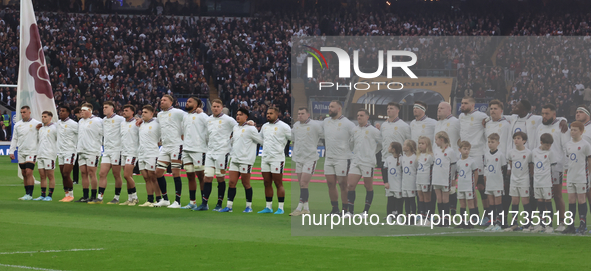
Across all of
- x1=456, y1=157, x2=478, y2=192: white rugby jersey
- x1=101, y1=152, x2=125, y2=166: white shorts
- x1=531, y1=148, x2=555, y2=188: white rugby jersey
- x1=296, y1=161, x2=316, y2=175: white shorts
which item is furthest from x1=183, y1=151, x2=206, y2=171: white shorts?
x1=531, y1=148, x2=555, y2=188: white rugby jersey

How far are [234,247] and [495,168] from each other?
442 cm

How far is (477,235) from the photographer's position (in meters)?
10.7

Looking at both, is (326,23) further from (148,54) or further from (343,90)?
(343,90)

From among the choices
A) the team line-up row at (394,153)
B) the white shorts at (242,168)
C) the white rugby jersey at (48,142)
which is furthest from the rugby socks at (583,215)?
the white rugby jersey at (48,142)

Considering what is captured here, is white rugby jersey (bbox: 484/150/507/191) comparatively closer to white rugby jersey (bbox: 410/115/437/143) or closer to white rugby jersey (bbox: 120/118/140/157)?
white rugby jersey (bbox: 410/115/437/143)

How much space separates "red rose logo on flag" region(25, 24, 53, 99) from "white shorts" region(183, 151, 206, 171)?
7079 millimetres

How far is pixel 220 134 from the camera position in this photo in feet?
46.5

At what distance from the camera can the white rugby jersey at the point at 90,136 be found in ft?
51.0

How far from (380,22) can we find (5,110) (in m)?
22.1

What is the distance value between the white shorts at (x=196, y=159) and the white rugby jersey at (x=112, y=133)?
1688mm

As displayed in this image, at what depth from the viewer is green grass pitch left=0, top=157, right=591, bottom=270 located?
8.12 meters

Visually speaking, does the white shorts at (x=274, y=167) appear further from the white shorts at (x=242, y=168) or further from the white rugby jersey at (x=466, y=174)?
the white rugby jersey at (x=466, y=174)

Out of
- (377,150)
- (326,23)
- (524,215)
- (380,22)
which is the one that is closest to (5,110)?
(326,23)

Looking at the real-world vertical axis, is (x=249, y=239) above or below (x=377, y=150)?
below
